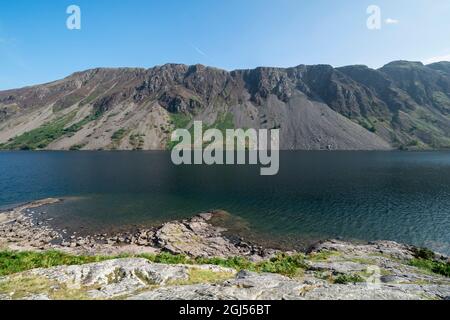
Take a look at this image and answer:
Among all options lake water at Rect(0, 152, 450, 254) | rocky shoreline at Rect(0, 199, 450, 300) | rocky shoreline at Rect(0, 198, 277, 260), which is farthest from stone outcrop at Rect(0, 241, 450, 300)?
lake water at Rect(0, 152, 450, 254)

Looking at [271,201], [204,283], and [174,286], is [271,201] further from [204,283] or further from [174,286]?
[174,286]

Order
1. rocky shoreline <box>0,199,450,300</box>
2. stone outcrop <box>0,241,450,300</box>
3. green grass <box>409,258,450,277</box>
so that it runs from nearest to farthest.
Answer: stone outcrop <box>0,241,450,300</box>
rocky shoreline <box>0,199,450,300</box>
green grass <box>409,258,450,277</box>

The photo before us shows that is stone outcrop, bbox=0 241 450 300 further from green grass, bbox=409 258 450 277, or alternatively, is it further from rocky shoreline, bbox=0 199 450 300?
green grass, bbox=409 258 450 277

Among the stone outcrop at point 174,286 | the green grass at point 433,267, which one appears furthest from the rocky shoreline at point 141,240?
the stone outcrop at point 174,286

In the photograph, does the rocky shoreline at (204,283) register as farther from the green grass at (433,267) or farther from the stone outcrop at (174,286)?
the green grass at (433,267)

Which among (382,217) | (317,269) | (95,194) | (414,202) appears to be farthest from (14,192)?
(414,202)

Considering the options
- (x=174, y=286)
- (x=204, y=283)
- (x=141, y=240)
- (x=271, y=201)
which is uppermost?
(x=174, y=286)

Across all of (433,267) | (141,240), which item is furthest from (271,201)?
Result: (433,267)

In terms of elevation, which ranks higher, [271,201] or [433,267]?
[433,267]

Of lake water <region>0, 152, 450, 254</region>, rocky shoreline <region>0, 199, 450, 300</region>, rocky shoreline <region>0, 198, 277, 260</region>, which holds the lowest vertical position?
rocky shoreline <region>0, 198, 277, 260</region>
